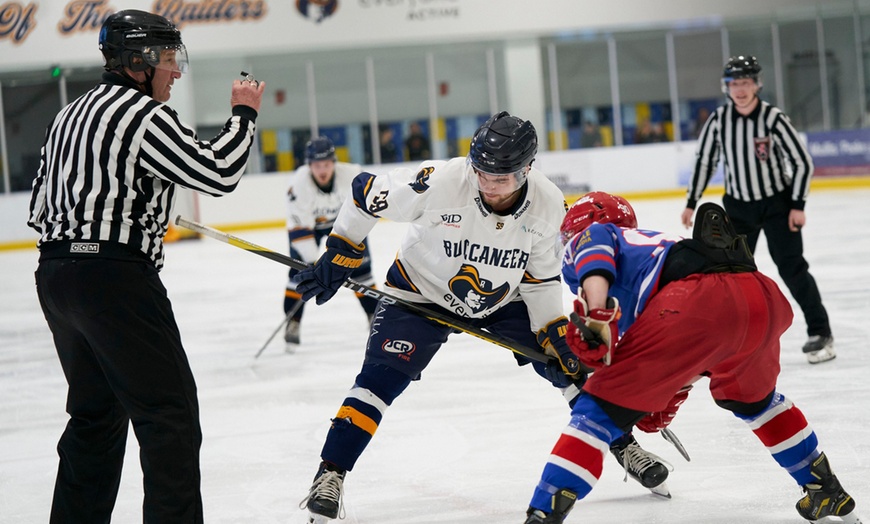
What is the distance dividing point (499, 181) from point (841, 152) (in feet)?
39.2

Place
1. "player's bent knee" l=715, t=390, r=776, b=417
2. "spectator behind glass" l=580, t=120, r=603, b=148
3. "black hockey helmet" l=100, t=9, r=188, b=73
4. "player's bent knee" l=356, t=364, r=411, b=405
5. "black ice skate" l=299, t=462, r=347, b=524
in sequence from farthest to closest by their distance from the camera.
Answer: "spectator behind glass" l=580, t=120, r=603, b=148, "player's bent knee" l=356, t=364, r=411, b=405, "black ice skate" l=299, t=462, r=347, b=524, "player's bent knee" l=715, t=390, r=776, b=417, "black hockey helmet" l=100, t=9, r=188, b=73

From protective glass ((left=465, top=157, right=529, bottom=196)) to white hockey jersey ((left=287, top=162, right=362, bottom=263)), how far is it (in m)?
3.05

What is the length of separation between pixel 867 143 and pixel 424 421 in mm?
11148

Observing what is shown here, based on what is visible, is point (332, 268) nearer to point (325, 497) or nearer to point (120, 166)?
point (325, 497)

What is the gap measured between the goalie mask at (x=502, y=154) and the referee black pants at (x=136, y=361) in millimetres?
838

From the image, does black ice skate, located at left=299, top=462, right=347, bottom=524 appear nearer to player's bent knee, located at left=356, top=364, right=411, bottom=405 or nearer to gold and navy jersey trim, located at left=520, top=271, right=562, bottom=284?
player's bent knee, located at left=356, top=364, right=411, bottom=405

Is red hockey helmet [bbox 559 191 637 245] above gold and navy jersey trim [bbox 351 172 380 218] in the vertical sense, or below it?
below

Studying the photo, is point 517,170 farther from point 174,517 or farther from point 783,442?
point 174,517

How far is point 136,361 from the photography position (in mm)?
2004

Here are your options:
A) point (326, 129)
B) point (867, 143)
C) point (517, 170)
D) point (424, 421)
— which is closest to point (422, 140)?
point (326, 129)

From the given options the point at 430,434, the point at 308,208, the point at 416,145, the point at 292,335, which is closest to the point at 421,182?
the point at 430,434

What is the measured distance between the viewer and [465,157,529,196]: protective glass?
2.50 metres

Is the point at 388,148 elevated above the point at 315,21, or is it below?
below

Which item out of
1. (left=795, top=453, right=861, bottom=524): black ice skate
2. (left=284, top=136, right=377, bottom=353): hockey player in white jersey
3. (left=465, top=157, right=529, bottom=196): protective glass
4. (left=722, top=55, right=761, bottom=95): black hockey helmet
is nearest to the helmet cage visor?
(left=465, top=157, right=529, bottom=196): protective glass
